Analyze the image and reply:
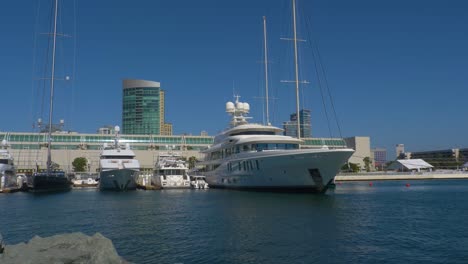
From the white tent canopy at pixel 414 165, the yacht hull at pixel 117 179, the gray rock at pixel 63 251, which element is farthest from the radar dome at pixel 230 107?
the white tent canopy at pixel 414 165

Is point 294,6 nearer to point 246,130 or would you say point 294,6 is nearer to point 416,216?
point 246,130

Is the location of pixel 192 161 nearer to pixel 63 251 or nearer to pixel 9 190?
pixel 9 190

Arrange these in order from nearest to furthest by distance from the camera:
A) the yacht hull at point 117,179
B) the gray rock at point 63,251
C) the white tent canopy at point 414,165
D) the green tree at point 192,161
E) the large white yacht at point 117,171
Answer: the gray rock at point 63,251 → the yacht hull at point 117,179 → the large white yacht at point 117,171 → the green tree at point 192,161 → the white tent canopy at point 414,165

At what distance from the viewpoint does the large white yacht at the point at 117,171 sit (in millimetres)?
68125

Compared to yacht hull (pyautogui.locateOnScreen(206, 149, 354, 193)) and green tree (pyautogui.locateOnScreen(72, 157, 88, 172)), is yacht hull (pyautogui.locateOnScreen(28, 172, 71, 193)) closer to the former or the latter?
yacht hull (pyautogui.locateOnScreen(206, 149, 354, 193))

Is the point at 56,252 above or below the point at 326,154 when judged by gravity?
below

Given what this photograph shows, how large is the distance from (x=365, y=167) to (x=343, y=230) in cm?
15291

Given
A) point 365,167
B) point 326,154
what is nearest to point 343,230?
point 326,154

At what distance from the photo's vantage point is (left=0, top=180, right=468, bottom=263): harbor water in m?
18.6

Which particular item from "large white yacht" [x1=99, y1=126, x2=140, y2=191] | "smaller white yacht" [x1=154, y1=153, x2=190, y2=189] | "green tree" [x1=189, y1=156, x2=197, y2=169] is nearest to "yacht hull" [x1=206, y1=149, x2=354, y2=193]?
"smaller white yacht" [x1=154, y1=153, x2=190, y2=189]

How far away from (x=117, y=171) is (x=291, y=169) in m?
30.9

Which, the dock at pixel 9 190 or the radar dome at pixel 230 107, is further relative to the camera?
the radar dome at pixel 230 107

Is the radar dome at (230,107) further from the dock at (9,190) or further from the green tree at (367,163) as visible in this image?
the green tree at (367,163)

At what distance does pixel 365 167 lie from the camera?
170 m
